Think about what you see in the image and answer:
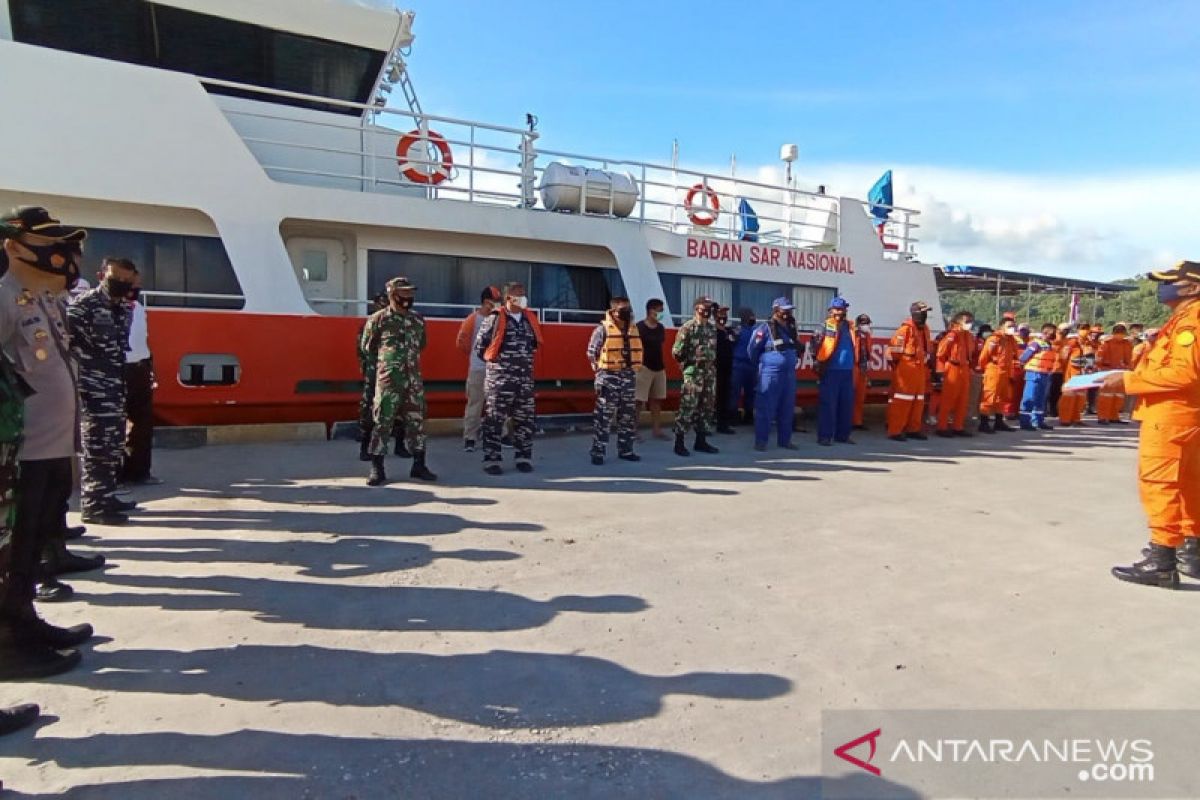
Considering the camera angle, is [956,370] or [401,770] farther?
[956,370]

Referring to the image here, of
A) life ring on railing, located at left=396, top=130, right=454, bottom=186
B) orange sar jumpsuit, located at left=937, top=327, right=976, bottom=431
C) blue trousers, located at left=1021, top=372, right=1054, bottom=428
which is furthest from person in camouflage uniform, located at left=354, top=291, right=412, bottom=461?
blue trousers, located at left=1021, top=372, right=1054, bottom=428

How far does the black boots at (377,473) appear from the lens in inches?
232

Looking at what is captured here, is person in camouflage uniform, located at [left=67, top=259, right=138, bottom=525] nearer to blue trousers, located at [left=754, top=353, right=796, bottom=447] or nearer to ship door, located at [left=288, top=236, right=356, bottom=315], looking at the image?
ship door, located at [left=288, top=236, right=356, bottom=315]

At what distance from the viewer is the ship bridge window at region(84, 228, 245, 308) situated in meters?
7.22

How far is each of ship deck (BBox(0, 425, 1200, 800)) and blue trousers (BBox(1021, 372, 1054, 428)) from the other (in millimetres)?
6443

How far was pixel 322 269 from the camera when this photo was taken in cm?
843

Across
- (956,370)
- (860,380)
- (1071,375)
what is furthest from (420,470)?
(1071,375)

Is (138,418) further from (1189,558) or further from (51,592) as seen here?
(1189,558)

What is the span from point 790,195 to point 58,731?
1121cm

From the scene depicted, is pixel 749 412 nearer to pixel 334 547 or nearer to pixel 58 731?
pixel 334 547

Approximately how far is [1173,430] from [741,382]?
20.0 feet

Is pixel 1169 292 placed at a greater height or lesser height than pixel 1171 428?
greater

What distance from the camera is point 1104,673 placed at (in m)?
2.93

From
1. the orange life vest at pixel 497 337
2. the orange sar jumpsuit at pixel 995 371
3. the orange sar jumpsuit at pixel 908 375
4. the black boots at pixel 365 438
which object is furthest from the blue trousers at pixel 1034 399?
the black boots at pixel 365 438
